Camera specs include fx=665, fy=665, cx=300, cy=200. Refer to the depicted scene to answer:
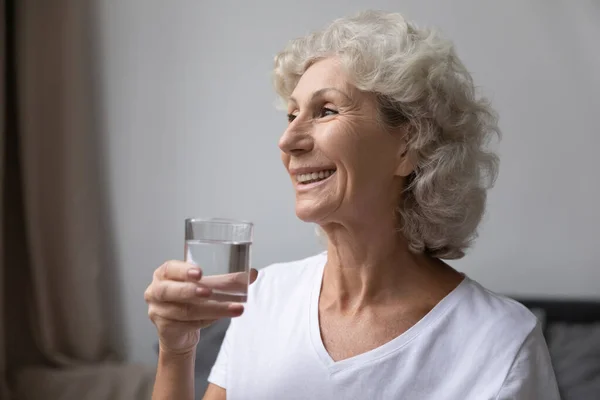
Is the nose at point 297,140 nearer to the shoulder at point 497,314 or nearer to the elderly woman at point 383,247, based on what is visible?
the elderly woman at point 383,247

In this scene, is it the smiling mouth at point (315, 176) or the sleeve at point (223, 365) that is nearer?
the smiling mouth at point (315, 176)

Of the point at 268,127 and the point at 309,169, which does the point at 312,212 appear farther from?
the point at 268,127

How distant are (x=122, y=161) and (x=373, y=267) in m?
1.61

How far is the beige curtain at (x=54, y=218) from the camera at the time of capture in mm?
2693

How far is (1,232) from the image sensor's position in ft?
8.51

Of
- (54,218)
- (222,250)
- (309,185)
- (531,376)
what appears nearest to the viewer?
(222,250)

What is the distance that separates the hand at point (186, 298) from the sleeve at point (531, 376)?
1.84ft

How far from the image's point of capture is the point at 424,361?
1.40 metres

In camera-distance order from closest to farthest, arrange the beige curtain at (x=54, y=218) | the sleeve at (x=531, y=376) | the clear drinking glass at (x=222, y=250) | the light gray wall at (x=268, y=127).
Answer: the clear drinking glass at (x=222, y=250) < the sleeve at (x=531, y=376) < the light gray wall at (x=268, y=127) < the beige curtain at (x=54, y=218)

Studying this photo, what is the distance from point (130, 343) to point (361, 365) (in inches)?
66.9

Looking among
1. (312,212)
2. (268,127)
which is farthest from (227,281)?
(268,127)

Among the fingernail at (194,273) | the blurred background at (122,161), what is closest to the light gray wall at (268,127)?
the blurred background at (122,161)

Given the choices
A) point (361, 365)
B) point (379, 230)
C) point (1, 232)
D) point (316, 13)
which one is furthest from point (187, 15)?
point (361, 365)

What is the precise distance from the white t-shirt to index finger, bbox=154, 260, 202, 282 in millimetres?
452
